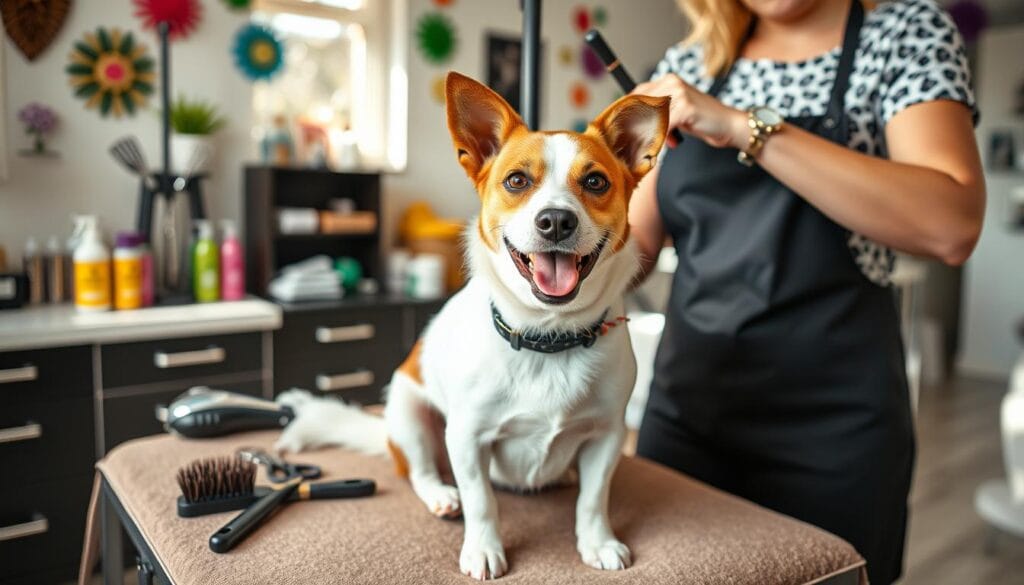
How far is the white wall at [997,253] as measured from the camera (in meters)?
5.50

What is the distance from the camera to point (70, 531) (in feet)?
7.77

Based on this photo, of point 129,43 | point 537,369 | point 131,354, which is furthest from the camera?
point 129,43

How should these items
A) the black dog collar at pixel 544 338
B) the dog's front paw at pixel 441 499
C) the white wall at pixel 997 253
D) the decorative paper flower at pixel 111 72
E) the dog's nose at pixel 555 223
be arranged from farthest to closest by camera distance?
1. the white wall at pixel 997 253
2. the decorative paper flower at pixel 111 72
3. the dog's front paw at pixel 441 499
4. the black dog collar at pixel 544 338
5. the dog's nose at pixel 555 223

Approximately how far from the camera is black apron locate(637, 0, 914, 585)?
1125 mm

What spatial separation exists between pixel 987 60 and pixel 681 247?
559 cm

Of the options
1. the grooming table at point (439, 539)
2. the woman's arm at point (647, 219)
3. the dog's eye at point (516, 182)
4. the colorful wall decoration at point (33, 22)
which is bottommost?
the grooming table at point (439, 539)

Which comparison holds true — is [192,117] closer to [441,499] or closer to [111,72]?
[111,72]

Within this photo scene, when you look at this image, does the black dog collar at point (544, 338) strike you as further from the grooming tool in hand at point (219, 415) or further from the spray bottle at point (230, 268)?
the spray bottle at point (230, 268)

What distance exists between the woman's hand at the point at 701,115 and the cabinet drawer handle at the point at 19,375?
6.57 ft

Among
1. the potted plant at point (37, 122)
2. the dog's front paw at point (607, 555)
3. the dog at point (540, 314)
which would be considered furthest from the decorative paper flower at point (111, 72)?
the dog's front paw at point (607, 555)

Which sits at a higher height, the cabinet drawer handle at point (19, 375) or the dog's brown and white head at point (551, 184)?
the dog's brown and white head at point (551, 184)

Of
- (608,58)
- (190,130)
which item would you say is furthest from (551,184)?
(190,130)

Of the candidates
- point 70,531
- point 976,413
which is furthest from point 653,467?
point 976,413

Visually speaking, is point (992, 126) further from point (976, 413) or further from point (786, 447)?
point (786, 447)
